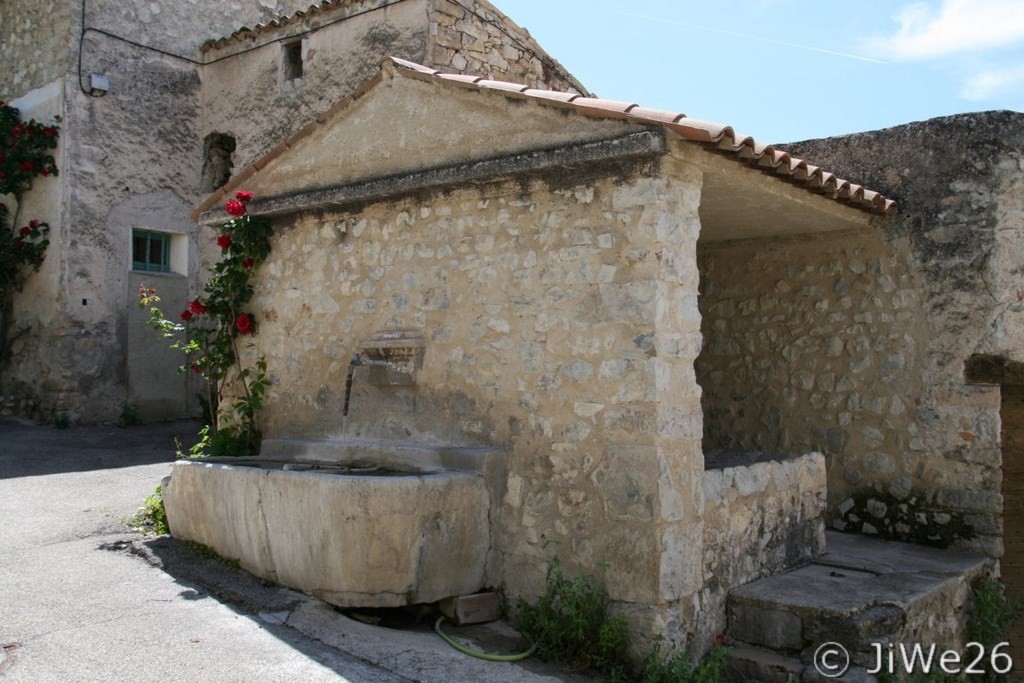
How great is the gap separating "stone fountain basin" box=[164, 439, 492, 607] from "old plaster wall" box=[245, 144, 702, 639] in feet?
0.66

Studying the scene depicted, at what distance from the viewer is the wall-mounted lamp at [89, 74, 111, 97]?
35.2ft

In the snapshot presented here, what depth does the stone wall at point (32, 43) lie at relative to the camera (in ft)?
35.1

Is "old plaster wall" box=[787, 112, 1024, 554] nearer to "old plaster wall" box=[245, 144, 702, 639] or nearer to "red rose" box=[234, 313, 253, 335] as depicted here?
"old plaster wall" box=[245, 144, 702, 639]

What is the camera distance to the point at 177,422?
37.6ft

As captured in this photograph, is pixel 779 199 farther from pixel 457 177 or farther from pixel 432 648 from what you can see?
pixel 432 648

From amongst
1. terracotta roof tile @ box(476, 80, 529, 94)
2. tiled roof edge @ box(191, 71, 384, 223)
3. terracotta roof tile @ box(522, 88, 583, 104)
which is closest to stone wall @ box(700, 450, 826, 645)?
terracotta roof tile @ box(522, 88, 583, 104)

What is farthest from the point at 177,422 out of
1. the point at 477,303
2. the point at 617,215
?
the point at 617,215

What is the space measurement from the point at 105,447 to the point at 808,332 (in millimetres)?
7273

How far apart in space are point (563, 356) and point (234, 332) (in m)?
3.03

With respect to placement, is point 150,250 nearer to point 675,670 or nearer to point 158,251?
point 158,251

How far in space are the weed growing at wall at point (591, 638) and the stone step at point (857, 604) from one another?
0.30m

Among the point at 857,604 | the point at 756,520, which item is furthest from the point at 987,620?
the point at 756,520

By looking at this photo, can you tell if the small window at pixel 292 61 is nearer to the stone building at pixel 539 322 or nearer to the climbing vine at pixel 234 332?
the climbing vine at pixel 234 332

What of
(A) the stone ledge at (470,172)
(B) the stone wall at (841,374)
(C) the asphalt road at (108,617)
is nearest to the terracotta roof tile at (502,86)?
(A) the stone ledge at (470,172)
